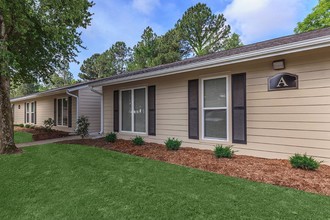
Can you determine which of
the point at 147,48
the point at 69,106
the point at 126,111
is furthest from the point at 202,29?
the point at 126,111

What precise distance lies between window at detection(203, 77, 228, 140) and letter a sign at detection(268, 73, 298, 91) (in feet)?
3.66

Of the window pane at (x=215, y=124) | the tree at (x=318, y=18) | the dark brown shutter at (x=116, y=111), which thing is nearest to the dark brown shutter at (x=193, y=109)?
the window pane at (x=215, y=124)

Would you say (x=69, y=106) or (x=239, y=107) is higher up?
(x=69, y=106)

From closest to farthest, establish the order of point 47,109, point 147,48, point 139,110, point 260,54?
point 260,54, point 139,110, point 47,109, point 147,48

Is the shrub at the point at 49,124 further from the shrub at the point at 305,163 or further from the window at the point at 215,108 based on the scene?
the shrub at the point at 305,163

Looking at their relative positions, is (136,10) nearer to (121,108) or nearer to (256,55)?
(121,108)

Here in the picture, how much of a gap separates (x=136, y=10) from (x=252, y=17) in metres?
11.7

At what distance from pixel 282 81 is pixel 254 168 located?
2011 millimetres

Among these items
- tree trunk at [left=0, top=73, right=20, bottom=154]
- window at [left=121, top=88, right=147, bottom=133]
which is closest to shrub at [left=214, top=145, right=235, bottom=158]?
window at [left=121, top=88, right=147, bottom=133]

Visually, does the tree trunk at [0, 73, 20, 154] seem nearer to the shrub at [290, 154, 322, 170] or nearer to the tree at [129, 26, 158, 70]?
the shrub at [290, 154, 322, 170]

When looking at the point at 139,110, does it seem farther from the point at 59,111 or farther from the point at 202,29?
the point at 202,29

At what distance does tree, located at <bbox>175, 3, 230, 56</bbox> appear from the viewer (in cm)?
2336

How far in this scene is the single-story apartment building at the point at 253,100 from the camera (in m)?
4.40

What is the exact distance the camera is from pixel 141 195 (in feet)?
10.7
